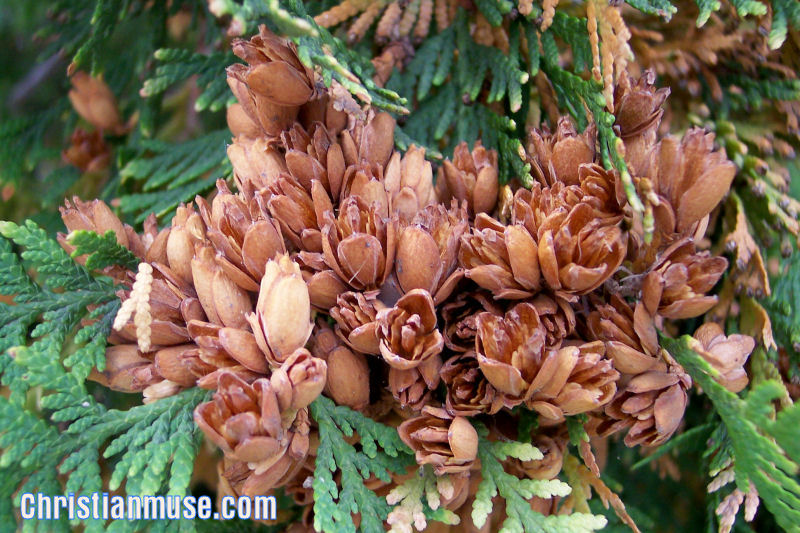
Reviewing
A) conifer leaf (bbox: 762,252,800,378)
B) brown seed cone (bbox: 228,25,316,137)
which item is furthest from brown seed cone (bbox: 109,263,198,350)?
conifer leaf (bbox: 762,252,800,378)

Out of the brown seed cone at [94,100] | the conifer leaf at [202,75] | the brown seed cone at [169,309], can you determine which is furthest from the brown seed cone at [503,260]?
the brown seed cone at [94,100]

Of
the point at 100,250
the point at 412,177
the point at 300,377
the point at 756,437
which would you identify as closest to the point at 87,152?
the point at 100,250

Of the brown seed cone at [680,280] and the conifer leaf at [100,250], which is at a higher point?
the brown seed cone at [680,280]

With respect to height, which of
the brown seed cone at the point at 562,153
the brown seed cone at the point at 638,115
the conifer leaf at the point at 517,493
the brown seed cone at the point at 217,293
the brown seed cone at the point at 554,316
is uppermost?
the brown seed cone at the point at 638,115

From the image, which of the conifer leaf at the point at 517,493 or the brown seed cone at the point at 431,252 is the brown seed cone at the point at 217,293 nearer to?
the brown seed cone at the point at 431,252

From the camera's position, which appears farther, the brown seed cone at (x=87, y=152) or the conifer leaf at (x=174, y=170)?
the brown seed cone at (x=87, y=152)

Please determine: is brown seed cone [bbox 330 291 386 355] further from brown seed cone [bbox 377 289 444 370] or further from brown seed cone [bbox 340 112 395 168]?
brown seed cone [bbox 340 112 395 168]
